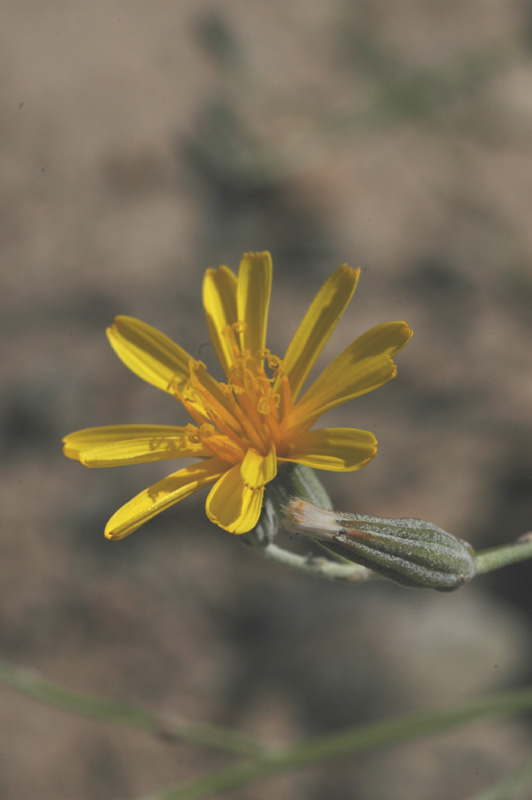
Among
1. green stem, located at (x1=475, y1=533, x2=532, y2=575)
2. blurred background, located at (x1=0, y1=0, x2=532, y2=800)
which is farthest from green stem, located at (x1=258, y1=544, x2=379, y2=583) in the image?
blurred background, located at (x1=0, y1=0, x2=532, y2=800)

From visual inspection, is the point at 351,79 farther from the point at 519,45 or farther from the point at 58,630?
the point at 58,630

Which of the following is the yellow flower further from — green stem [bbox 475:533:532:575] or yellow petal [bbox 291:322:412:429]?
green stem [bbox 475:533:532:575]

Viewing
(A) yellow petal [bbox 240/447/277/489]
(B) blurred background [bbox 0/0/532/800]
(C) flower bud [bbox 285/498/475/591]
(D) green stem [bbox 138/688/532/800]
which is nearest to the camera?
(C) flower bud [bbox 285/498/475/591]

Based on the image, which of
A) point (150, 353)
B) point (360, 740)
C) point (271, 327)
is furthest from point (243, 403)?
point (271, 327)

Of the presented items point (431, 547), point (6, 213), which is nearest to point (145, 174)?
point (6, 213)

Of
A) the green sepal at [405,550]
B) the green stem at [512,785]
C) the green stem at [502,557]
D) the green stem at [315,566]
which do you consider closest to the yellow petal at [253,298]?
the green stem at [315,566]
